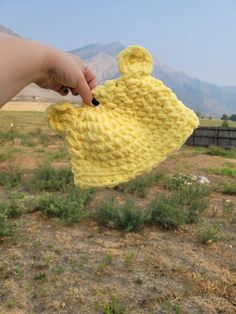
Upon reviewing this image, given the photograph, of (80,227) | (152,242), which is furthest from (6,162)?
(152,242)

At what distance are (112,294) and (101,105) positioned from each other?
101 inches

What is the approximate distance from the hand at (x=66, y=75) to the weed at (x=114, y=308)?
2.40 meters

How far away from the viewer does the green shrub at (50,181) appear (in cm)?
700

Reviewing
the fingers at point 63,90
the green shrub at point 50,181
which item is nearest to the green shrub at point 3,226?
the green shrub at point 50,181

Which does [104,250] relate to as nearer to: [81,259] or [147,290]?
[81,259]

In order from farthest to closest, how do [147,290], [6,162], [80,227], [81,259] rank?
[6,162] → [80,227] → [81,259] → [147,290]

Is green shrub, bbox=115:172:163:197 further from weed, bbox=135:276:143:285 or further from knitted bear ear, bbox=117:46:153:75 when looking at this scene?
knitted bear ear, bbox=117:46:153:75

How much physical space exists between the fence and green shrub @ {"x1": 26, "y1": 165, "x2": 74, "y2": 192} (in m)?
8.91

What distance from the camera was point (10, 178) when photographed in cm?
758

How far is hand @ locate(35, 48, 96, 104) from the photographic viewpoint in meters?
0.97

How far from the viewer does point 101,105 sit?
4.26 ft

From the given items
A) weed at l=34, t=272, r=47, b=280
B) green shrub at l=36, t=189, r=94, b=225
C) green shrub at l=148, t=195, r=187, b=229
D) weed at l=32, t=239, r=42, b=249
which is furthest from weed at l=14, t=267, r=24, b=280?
green shrub at l=148, t=195, r=187, b=229

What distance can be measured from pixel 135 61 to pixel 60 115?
0.29 metres

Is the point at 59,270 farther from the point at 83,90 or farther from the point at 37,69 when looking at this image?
the point at 37,69
